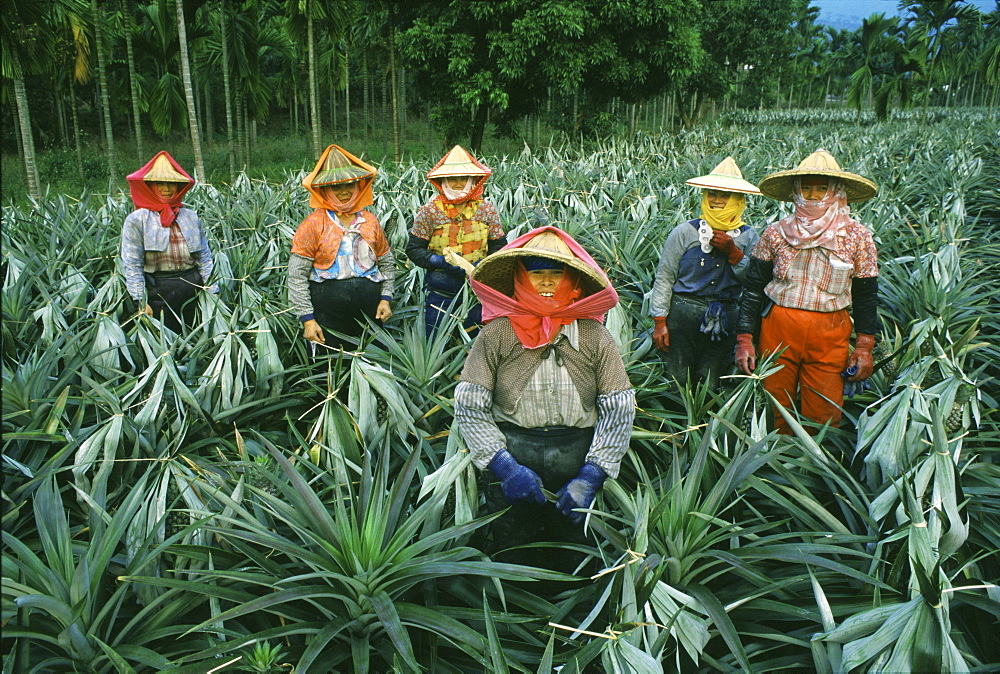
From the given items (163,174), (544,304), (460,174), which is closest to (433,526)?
(544,304)

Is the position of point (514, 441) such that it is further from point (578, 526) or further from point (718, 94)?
point (718, 94)

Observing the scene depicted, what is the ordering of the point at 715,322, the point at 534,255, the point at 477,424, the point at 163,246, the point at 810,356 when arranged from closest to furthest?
the point at 534,255, the point at 477,424, the point at 810,356, the point at 715,322, the point at 163,246

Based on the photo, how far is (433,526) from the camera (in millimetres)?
2076

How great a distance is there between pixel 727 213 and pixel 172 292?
10.2 feet

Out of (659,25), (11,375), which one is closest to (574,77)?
(659,25)

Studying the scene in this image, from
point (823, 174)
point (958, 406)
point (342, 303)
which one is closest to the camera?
point (958, 406)

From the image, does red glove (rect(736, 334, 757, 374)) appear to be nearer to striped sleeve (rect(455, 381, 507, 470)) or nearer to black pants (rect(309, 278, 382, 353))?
striped sleeve (rect(455, 381, 507, 470))

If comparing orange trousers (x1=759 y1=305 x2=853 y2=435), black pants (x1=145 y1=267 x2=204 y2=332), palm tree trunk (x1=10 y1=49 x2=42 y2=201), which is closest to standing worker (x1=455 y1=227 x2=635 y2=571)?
orange trousers (x1=759 y1=305 x2=853 y2=435)

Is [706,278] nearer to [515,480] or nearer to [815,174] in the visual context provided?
[815,174]

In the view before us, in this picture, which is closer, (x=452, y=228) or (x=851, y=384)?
(x=851, y=384)

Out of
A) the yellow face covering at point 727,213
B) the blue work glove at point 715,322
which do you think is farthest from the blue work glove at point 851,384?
the yellow face covering at point 727,213

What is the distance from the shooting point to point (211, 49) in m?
19.0

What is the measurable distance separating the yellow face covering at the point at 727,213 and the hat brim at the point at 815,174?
0.48ft

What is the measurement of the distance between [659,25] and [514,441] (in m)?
13.1
